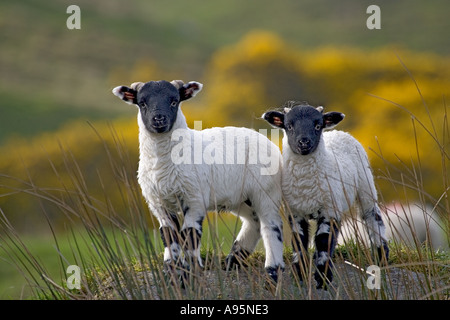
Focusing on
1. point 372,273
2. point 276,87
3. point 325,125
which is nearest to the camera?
point 372,273

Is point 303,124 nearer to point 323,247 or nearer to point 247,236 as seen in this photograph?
point 323,247

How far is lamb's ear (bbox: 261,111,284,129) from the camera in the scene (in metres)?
6.14

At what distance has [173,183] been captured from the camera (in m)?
5.78

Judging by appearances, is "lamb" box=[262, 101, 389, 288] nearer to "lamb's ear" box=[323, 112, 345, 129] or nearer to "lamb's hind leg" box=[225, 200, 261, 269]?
"lamb's ear" box=[323, 112, 345, 129]

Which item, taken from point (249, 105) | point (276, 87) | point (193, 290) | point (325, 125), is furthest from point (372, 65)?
point (193, 290)

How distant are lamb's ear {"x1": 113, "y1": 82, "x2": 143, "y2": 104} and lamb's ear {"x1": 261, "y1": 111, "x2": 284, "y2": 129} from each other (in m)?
1.28

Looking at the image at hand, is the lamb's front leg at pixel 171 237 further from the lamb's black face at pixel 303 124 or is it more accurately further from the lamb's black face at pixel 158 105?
the lamb's black face at pixel 303 124

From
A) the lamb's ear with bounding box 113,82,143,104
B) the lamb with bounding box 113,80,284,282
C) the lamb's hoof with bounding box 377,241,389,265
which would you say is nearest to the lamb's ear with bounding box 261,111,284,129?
the lamb with bounding box 113,80,284,282

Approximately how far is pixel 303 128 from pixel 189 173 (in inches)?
46.2

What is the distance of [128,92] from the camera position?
5.84m

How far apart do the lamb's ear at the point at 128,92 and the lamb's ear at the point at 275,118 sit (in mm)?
1279

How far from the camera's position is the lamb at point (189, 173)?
568cm
